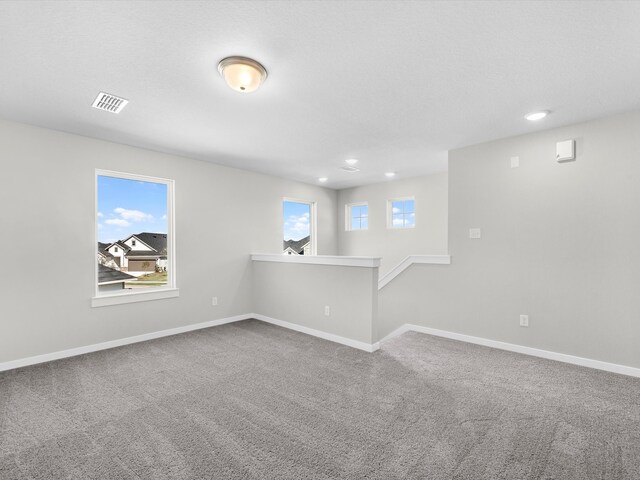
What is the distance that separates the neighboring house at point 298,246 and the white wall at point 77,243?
1321 millimetres

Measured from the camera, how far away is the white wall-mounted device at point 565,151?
308 centimetres

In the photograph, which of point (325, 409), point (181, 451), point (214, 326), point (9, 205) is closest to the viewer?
point (181, 451)

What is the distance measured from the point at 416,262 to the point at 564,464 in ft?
8.88

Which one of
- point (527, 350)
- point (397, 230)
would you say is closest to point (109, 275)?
point (397, 230)

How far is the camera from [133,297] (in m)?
3.81

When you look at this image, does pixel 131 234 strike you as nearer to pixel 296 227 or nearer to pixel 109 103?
pixel 109 103

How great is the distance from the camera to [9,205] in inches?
118

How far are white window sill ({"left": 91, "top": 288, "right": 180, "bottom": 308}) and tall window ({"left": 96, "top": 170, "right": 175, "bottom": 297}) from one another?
48mm

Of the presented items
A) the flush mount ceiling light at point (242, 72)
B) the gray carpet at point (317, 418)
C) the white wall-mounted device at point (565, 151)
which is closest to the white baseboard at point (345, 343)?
the gray carpet at point (317, 418)

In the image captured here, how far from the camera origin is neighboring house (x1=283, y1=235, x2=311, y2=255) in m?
5.97

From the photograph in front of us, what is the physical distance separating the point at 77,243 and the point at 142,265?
78cm

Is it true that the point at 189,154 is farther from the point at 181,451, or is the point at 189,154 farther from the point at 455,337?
A: the point at 455,337

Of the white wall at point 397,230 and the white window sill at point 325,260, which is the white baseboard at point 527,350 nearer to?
the white window sill at point 325,260

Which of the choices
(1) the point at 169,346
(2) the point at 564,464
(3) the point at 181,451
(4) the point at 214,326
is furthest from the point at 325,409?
(4) the point at 214,326
